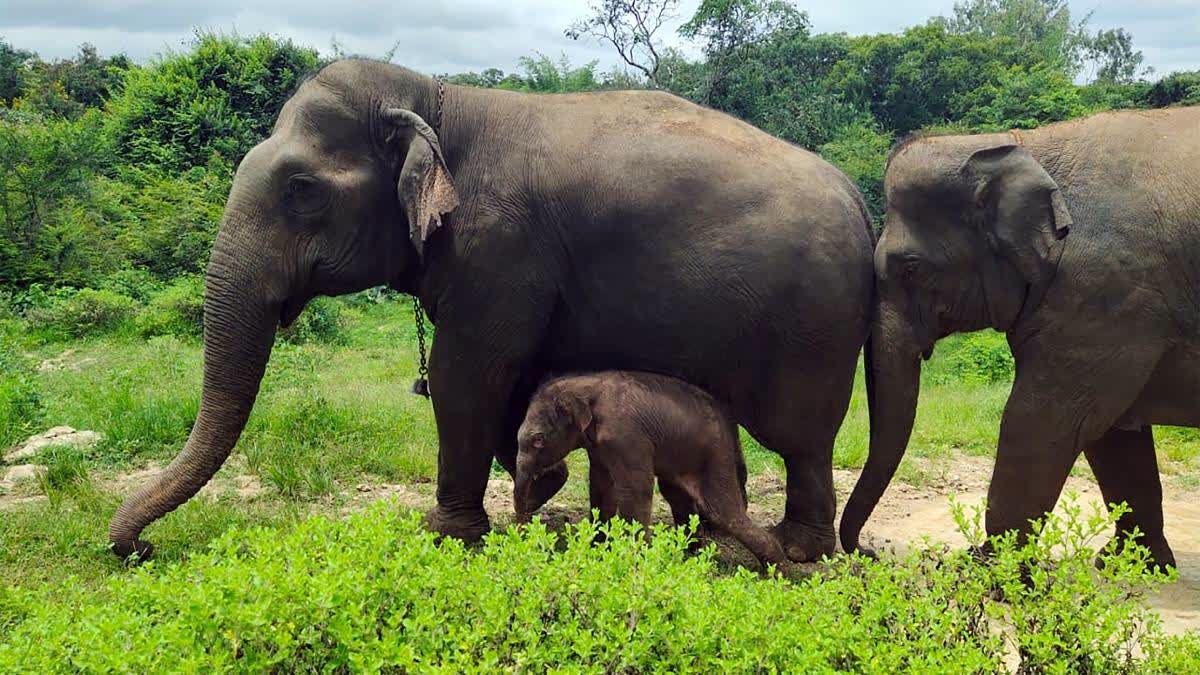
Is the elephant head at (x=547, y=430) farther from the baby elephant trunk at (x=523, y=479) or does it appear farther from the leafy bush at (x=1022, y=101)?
the leafy bush at (x=1022, y=101)

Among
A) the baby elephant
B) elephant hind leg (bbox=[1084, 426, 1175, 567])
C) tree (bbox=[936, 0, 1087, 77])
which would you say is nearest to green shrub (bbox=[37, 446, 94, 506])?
the baby elephant

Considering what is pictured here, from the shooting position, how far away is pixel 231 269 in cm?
454

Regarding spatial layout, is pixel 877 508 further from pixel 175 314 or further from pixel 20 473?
pixel 175 314

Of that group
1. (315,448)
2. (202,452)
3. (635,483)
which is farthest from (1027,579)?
(315,448)

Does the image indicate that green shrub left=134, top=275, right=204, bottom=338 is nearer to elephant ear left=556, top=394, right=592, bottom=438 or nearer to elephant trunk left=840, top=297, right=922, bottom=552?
elephant ear left=556, top=394, right=592, bottom=438

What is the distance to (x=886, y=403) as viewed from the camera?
Answer: 480 cm

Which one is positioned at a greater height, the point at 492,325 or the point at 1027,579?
the point at 492,325

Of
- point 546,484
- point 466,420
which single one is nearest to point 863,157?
point 546,484

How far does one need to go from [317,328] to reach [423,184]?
32.0 ft

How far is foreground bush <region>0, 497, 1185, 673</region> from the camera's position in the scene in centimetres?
251

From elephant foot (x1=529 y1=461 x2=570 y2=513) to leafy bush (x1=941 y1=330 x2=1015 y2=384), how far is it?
316 inches

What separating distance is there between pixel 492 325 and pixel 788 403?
1.44m

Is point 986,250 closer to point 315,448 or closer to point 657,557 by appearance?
point 657,557

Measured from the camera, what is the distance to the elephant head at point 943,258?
4465mm
